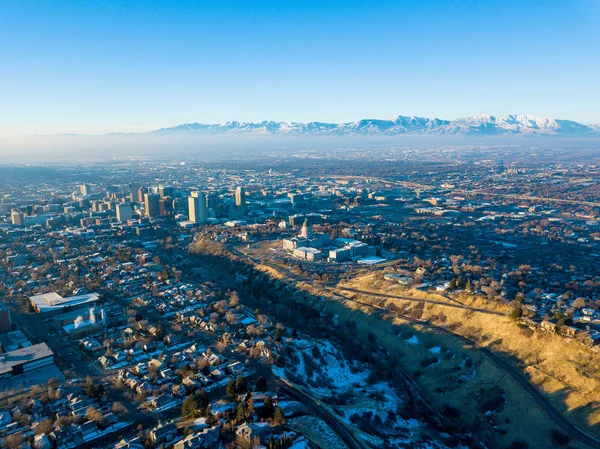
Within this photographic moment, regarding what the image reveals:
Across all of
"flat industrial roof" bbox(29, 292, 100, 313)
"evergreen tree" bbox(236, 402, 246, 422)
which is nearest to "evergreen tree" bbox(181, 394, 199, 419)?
"evergreen tree" bbox(236, 402, 246, 422)

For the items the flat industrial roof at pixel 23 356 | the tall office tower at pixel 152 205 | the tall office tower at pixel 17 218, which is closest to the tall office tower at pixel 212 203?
the tall office tower at pixel 152 205

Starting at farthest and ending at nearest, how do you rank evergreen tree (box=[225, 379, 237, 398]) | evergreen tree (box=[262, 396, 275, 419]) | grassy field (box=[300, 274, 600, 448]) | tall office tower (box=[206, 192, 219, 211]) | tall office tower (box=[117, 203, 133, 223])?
tall office tower (box=[206, 192, 219, 211]) → tall office tower (box=[117, 203, 133, 223]) → grassy field (box=[300, 274, 600, 448]) → evergreen tree (box=[225, 379, 237, 398]) → evergreen tree (box=[262, 396, 275, 419])

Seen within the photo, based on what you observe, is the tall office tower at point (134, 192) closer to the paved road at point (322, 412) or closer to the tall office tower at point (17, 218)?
the tall office tower at point (17, 218)

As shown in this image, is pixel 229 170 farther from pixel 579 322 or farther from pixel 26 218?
pixel 579 322

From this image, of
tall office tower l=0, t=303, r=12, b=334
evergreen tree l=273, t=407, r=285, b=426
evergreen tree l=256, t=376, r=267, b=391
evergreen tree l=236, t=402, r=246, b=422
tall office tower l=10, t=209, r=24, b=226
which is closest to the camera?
evergreen tree l=273, t=407, r=285, b=426

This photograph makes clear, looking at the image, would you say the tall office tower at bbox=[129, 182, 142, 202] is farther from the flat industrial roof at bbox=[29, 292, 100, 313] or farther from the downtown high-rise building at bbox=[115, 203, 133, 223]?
the flat industrial roof at bbox=[29, 292, 100, 313]

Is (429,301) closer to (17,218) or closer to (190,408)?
(190,408)
